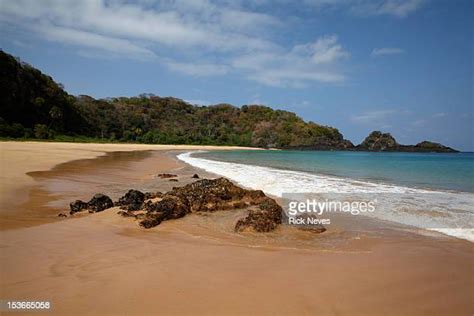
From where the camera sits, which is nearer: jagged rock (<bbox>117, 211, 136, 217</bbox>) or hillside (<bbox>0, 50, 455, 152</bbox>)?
jagged rock (<bbox>117, 211, 136, 217</bbox>)

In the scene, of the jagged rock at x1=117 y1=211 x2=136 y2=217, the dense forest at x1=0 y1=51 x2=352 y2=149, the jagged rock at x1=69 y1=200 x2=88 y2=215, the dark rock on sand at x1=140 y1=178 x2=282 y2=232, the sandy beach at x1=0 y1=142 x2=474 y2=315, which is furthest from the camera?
the dense forest at x1=0 y1=51 x2=352 y2=149

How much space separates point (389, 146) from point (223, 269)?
126 metres

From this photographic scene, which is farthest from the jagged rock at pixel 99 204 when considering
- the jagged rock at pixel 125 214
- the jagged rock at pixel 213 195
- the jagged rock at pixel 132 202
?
the jagged rock at pixel 213 195

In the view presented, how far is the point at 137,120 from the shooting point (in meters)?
100

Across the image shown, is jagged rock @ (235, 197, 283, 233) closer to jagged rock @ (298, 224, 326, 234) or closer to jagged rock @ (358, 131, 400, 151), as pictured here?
jagged rock @ (298, 224, 326, 234)

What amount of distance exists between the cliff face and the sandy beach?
122 metres

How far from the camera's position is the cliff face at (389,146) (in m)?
115

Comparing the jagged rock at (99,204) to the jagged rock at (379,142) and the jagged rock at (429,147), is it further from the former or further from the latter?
the jagged rock at (429,147)

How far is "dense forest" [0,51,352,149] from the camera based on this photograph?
61.9 m

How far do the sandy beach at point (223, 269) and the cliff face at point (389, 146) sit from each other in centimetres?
12249

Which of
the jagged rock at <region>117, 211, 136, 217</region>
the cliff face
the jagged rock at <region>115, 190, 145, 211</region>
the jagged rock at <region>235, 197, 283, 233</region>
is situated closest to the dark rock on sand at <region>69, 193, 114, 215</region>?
the jagged rock at <region>115, 190, 145, 211</region>

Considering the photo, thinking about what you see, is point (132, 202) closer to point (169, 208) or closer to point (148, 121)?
point (169, 208)

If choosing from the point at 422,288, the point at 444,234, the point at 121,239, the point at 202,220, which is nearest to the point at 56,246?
the point at 121,239

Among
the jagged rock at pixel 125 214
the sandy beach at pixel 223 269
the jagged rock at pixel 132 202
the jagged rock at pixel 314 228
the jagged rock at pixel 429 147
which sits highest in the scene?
the jagged rock at pixel 429 147
